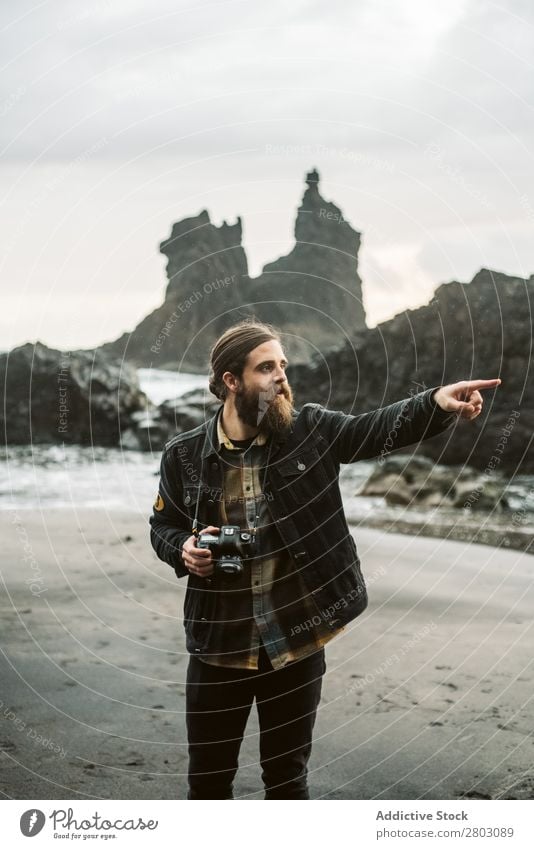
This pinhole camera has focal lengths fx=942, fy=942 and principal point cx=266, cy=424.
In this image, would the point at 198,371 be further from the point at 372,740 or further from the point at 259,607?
the point at 259,607

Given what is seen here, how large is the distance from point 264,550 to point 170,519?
0.29 meters

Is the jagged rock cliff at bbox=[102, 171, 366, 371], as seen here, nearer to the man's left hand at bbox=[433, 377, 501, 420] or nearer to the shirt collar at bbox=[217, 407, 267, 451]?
the shirt collar at bbox=[217, 407, 267, 451]

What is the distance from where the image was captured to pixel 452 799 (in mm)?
3062

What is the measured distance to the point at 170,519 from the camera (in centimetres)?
254

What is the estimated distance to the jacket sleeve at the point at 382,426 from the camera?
2277mm

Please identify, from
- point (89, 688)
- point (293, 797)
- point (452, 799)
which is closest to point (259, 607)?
point (293, 797)

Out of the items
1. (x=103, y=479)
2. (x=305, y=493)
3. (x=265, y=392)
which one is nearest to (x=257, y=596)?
(x=305, y=493)

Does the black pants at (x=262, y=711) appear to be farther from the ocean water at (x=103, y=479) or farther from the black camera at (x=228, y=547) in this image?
the ocean water at (x=103, y=479)

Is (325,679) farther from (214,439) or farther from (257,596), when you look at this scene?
(214,439)

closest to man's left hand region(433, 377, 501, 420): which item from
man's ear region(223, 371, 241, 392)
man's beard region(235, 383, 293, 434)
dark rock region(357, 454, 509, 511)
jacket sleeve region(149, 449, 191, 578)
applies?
man's beard region(235, 383, 293, 434)

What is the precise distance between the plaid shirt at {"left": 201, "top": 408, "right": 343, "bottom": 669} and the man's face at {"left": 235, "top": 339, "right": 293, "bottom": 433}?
57 millimetres

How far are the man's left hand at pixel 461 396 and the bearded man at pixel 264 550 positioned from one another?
0.04m

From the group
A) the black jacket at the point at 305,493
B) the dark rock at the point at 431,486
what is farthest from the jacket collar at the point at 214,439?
the dark rock at the point at 431,486

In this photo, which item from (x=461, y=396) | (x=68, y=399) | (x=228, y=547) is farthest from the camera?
(x=68, y=399)
